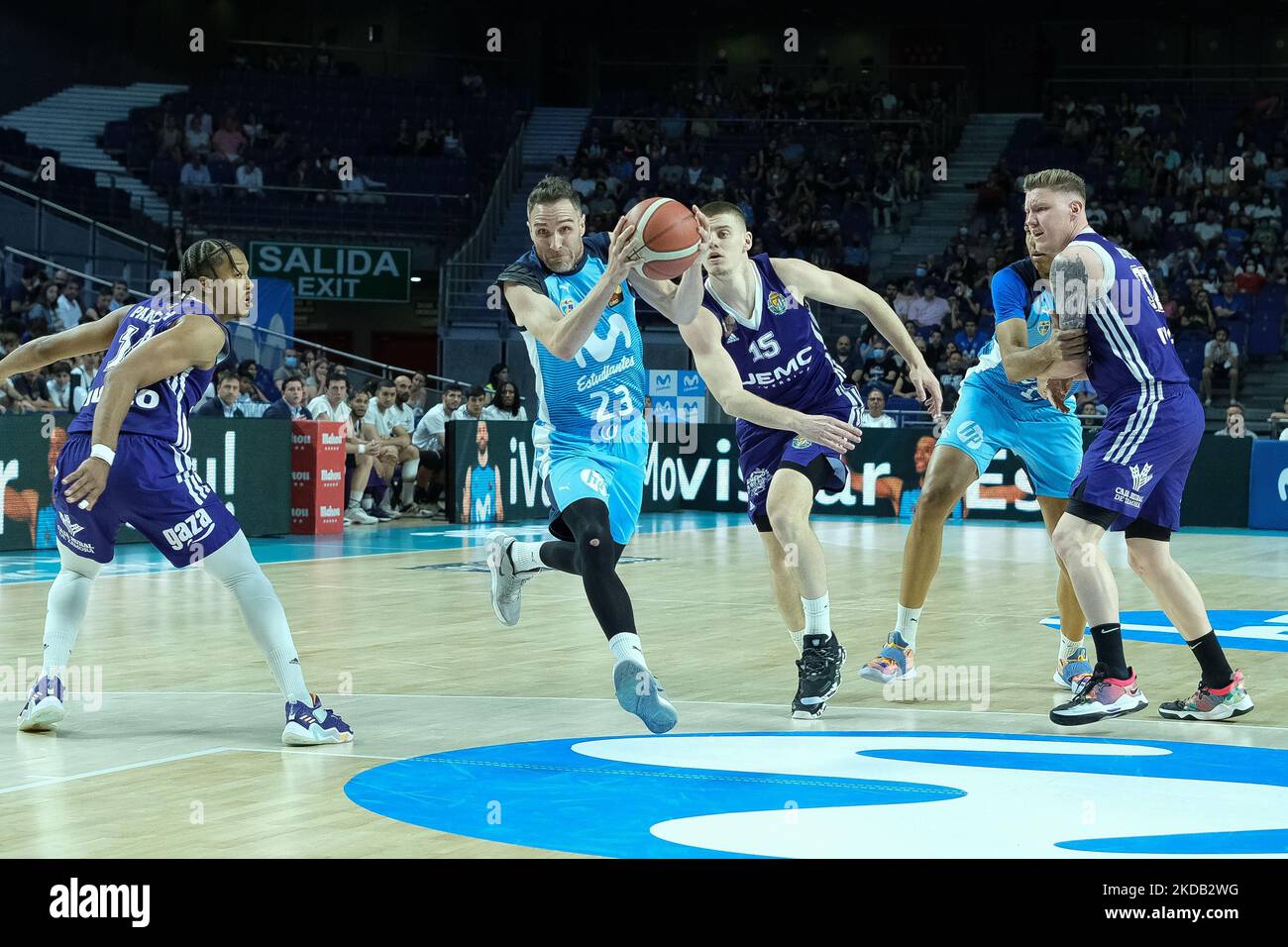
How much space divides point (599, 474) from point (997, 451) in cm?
225

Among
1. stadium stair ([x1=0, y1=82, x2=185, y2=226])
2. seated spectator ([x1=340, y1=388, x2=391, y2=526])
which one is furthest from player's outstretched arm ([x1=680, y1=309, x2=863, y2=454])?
stadium stair ([x1=0, y1=82, x2=185, y2=226])

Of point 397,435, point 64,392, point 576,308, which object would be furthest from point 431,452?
point 576,308

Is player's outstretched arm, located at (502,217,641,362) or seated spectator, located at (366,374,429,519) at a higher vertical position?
player's outstretched arm, located at (502,217,641,362)

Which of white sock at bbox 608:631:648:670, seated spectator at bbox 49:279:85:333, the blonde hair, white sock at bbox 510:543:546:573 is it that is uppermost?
seated spectator at bbox 49:279:85:333

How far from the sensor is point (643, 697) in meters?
5.65

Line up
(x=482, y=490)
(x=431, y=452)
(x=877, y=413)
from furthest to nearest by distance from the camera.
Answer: (x=877, y=413) → (x=431, y=452) → (x=482, y=490)

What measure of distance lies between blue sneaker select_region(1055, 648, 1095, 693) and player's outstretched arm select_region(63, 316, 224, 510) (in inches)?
154

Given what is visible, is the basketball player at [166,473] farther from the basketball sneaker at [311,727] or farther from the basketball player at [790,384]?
the basketball player at [790,384]

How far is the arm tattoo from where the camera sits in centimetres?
626

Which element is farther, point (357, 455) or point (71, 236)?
point (71, 236)

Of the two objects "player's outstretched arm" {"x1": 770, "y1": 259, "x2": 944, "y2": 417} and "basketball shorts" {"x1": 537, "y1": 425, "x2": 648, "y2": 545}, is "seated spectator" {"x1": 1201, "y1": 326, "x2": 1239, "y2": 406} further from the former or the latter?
"basketball shorts" {"x1": 537, "y1": 425, "x2": 648, "y2": 545}

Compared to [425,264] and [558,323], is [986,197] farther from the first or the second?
[558,323]

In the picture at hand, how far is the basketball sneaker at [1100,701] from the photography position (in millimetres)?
6285

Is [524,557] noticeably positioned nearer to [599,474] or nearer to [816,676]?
[599,474]
